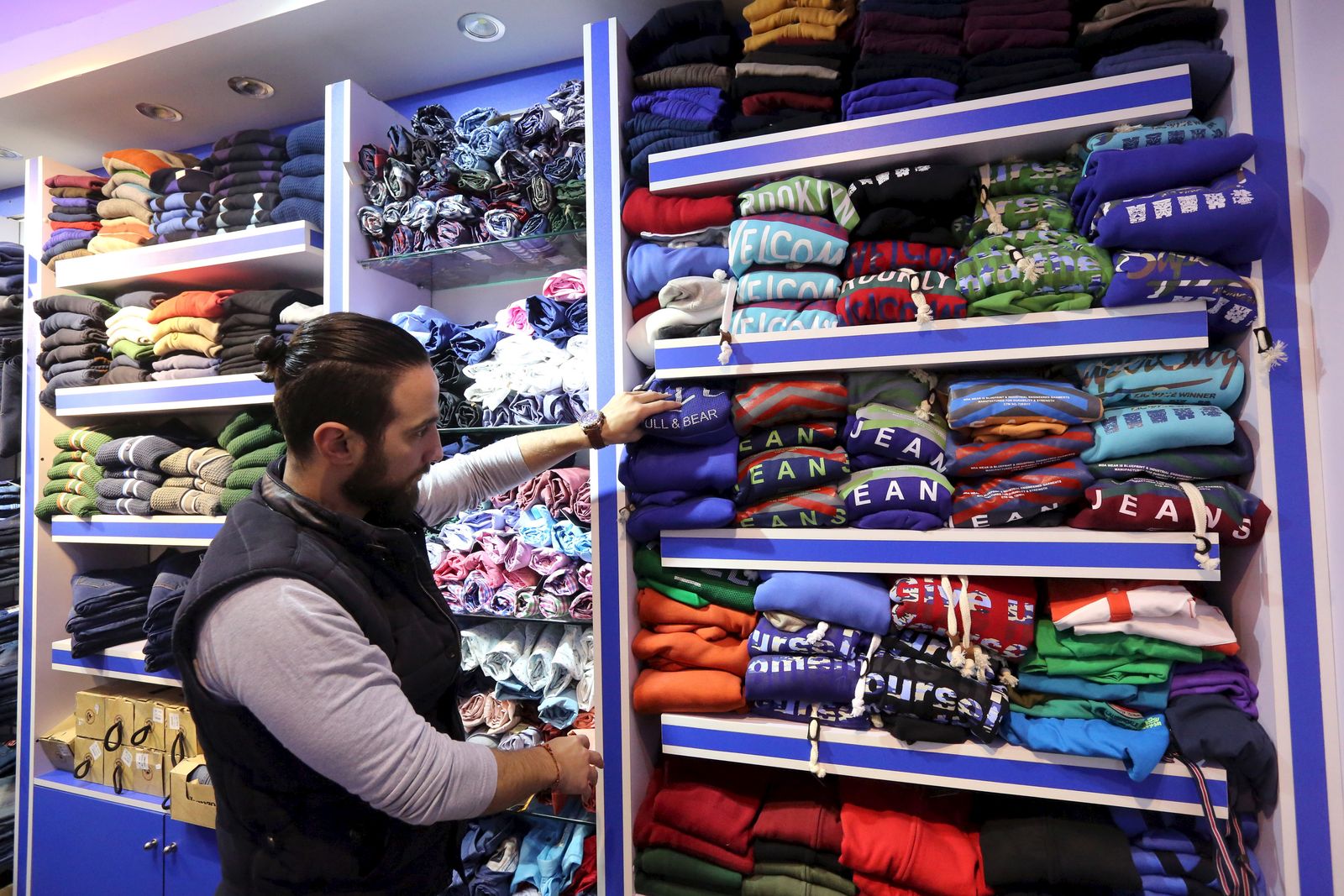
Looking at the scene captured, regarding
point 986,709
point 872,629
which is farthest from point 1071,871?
point 872,629

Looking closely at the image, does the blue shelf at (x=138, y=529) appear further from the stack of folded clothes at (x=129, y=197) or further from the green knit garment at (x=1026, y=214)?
the green knit garment at (x=1026, y=214)

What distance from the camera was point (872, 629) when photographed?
131 cm

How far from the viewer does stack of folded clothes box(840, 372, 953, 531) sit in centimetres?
127

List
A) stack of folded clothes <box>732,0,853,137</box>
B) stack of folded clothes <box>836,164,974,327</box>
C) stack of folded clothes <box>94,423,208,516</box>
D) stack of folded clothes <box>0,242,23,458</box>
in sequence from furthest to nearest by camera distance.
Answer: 1. stack of folded clothes <box>0,242,23,458</box>
2. stack of folded clothes <box>94,423,208,516</box>
3. stack of folded clothes <box>732,0,853,137</box>
4. stack of folded clothes <box>836,164,974,327</box>

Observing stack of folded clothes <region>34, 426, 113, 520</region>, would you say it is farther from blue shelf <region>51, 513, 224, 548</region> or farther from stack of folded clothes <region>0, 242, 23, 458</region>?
stack of folded clothes <region>0, 242, 23, 458</region>

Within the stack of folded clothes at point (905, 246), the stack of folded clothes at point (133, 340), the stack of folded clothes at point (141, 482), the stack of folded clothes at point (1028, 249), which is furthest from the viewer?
the stack of folded clothes at point (133, 340)

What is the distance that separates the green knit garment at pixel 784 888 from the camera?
1314 mm

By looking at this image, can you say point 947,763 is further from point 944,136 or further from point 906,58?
point 906,58

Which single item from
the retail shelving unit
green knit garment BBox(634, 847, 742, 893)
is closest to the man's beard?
the retail shelving unit

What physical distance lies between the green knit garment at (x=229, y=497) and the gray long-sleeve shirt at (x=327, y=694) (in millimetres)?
1230

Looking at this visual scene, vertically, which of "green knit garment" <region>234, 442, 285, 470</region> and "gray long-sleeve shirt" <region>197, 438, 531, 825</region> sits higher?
"green knit garment" <region>234, 442, 285, 470</region>

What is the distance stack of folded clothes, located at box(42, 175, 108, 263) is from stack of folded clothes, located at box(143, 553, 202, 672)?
2.91ft

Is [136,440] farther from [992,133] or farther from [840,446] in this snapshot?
[992,133]

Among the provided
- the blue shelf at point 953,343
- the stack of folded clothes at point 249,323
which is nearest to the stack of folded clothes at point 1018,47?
the blue shelf at point 953,343
